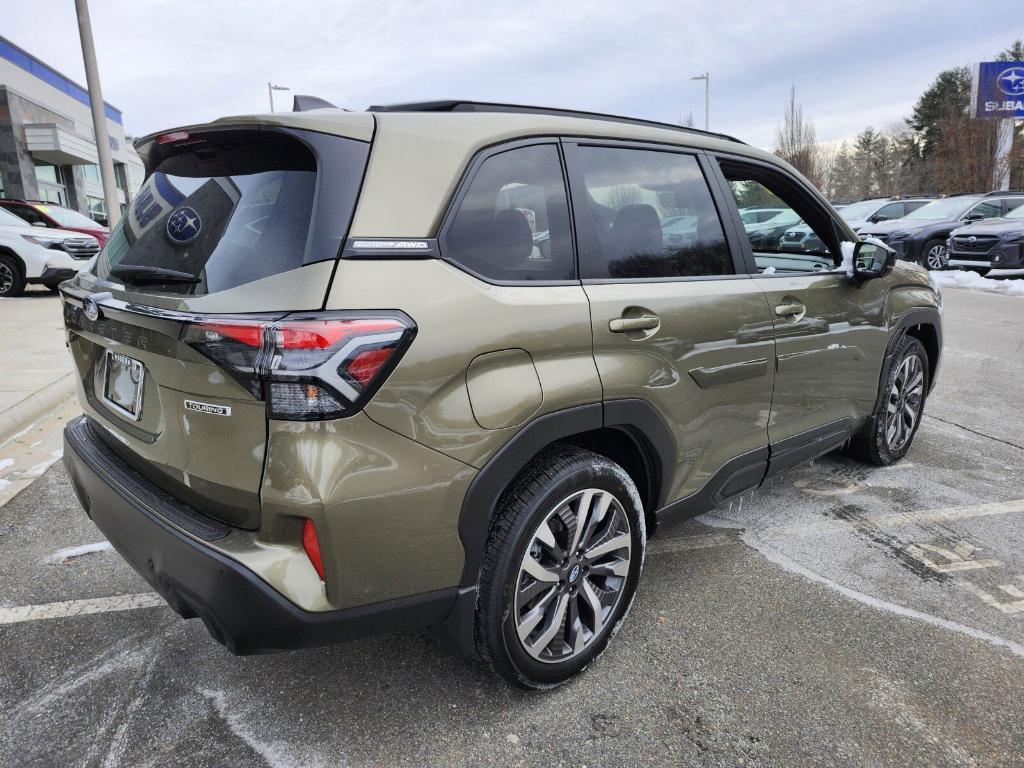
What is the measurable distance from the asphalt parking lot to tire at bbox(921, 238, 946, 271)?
1468cm

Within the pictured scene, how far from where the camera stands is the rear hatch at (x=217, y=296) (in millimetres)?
1732

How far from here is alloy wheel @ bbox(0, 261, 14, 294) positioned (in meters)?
11.5

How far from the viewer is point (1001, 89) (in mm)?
29938

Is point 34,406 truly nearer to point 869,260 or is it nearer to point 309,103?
point 309,103

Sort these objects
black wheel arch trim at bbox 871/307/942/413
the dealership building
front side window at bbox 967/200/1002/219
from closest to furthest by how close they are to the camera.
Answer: black wheel arch trim at bbox 871/307/942/413, front side window at bbox 967/200/1002/219, the dealership building

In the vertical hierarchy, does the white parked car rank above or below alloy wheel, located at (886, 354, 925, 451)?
above

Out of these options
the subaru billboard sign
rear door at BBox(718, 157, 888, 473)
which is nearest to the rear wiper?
rear door at BBox(718, 157, 888, 473)

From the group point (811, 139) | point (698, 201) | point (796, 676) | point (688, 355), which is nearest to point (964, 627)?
point (796, 676)

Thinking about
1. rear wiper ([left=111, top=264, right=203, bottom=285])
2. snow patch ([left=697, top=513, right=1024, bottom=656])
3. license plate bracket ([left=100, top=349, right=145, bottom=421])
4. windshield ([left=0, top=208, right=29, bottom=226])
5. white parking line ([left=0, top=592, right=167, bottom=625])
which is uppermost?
windshield ([left=0, top=208, right=29, bottom=226])

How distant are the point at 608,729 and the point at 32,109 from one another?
35.4m

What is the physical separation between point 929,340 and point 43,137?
32.7m

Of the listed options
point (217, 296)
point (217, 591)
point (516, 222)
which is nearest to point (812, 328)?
point (516, 222)

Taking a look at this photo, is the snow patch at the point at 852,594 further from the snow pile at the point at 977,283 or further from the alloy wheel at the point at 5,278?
the alloy wheel at the point at 5,278

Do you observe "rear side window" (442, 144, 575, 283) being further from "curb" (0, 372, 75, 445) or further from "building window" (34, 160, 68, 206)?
"building window" (34, 160, 68, 206)
